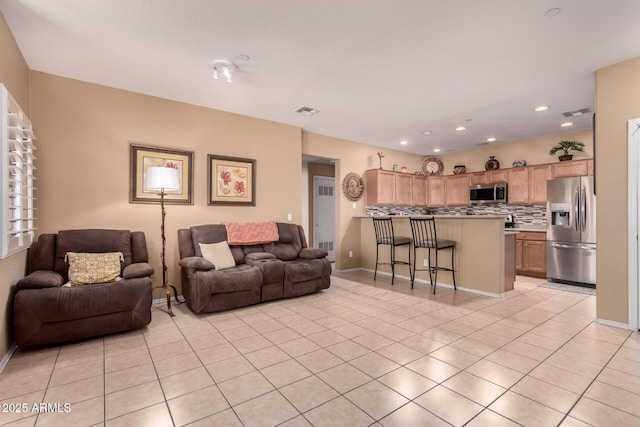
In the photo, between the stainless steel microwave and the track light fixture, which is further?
the stainless steel microwave

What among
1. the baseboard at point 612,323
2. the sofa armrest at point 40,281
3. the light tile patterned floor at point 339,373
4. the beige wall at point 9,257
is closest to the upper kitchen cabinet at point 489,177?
the light tile patterned floor at point 339,373

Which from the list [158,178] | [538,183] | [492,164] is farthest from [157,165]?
[538,183]

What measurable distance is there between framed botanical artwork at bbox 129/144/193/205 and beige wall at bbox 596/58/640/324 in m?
4.75

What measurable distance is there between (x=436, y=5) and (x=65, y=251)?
3979mm

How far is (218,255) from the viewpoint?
383 cm

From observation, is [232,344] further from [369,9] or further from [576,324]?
[576,324]

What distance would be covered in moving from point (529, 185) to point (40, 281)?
24.0 feet

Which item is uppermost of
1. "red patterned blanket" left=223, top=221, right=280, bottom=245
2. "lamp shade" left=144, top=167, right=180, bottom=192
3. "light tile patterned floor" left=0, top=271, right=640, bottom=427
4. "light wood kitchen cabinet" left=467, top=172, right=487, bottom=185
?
"light wood kitchen cabinet" left=467, top=172, right=487, bottom=185

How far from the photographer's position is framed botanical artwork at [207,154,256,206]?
14.2ft

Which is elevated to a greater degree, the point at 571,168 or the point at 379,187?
the point at 571,168

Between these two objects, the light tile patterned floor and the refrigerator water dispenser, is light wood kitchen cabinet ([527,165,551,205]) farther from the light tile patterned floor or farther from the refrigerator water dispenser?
the light tile patterned floor

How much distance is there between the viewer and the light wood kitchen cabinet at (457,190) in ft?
22.9

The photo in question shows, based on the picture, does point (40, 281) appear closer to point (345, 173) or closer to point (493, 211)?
point (345, 173)

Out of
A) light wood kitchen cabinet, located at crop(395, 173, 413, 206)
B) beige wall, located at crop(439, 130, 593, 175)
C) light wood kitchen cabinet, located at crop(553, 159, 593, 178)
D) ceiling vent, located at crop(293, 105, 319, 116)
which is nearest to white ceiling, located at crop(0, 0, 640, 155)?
ceiling vent, located at crop(293, 105, 319, 116)
